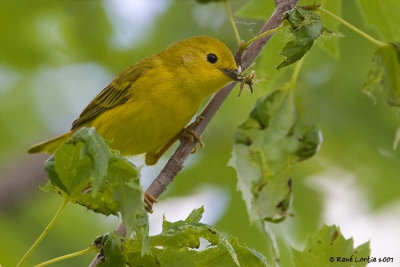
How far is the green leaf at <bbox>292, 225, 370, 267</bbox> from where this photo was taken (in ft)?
10.0

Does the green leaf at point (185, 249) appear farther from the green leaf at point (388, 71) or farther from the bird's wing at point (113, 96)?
the bird's wing at point (113, 96)

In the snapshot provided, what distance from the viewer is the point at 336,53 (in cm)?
392

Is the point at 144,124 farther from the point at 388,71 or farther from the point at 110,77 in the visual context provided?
the point at 110,77

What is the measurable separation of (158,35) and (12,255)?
9.17ft

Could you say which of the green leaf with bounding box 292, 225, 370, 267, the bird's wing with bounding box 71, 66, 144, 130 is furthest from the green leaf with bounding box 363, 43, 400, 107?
the bird's wing with bounding box 71, 66, 144, 130

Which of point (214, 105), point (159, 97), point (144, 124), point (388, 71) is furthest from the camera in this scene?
point (159, 97)

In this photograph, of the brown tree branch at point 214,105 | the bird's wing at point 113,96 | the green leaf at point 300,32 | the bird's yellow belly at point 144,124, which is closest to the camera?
the green leaf at point 300,32

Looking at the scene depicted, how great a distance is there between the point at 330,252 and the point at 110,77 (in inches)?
224

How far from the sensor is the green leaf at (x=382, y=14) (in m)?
3.53

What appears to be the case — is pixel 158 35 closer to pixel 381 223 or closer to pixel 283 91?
pixel 381 223

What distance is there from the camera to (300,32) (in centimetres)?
263

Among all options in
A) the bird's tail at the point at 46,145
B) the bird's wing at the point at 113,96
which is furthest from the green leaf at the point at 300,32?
the bird's tail at the point at 46,145

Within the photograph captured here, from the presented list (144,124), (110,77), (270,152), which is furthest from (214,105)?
(110,77)

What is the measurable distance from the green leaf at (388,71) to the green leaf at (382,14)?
777 millimetres
